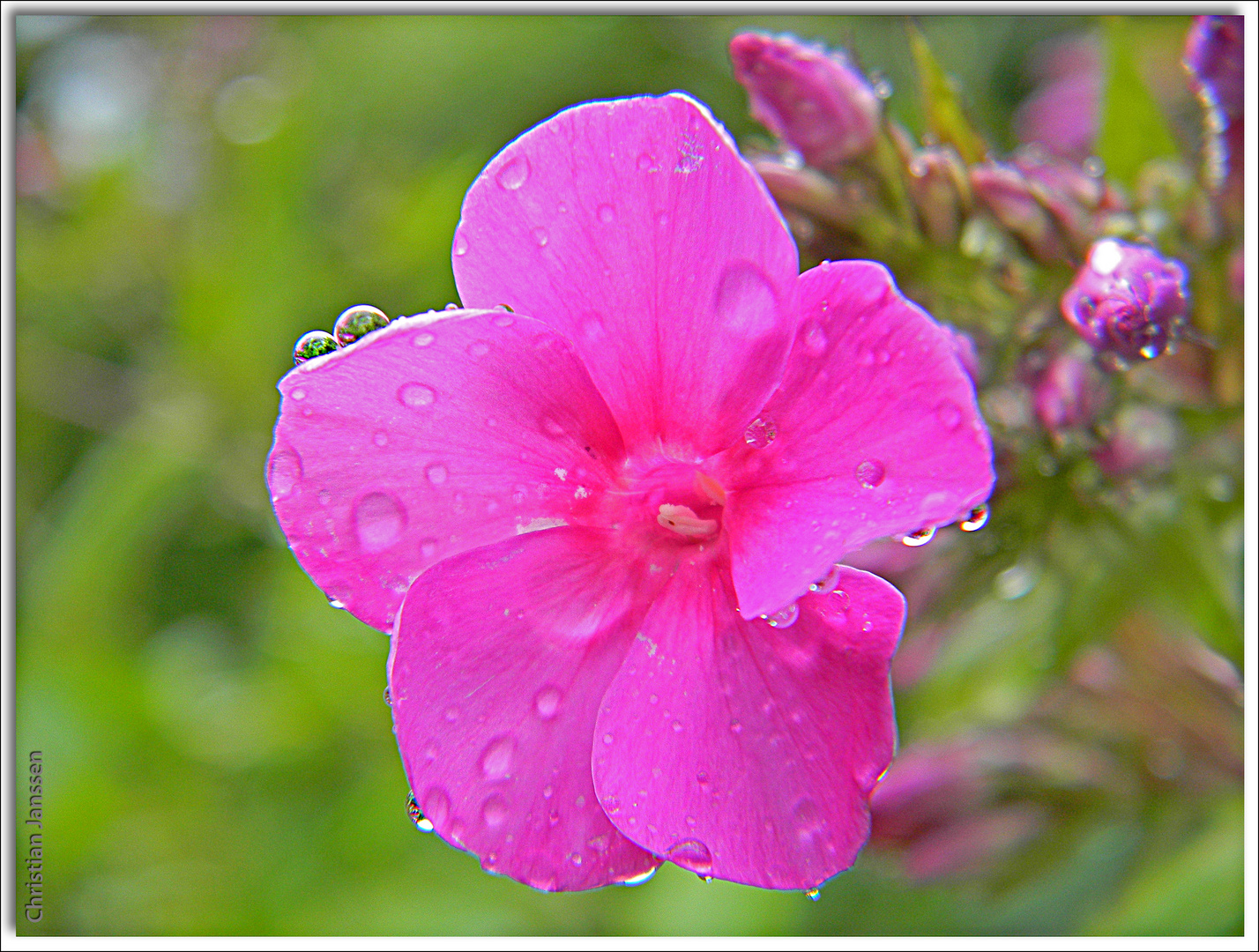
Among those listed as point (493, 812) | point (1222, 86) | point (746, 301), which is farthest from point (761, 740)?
point (1222, 86)

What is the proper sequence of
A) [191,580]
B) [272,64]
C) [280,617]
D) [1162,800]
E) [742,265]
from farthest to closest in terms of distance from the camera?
1. [191,580]
2. [272,64]
3. [280,617]
4. [1162,800]
5. [742,265]

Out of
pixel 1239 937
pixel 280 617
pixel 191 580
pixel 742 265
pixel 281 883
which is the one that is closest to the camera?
pixel 742 265

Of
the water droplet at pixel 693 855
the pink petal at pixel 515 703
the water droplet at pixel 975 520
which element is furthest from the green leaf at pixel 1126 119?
the water droplet at pixel 693 855

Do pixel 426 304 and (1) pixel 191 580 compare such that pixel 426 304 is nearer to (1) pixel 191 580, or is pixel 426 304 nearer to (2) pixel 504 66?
(2) pixel 504 66

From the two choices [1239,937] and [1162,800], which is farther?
[1162,800]

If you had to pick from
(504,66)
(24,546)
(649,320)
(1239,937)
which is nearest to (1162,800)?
(1239,937)

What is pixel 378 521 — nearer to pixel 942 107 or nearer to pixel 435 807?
A: pixel 435 807

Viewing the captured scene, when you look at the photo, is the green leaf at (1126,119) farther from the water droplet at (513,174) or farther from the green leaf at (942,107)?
the water droplet at (513,174)
